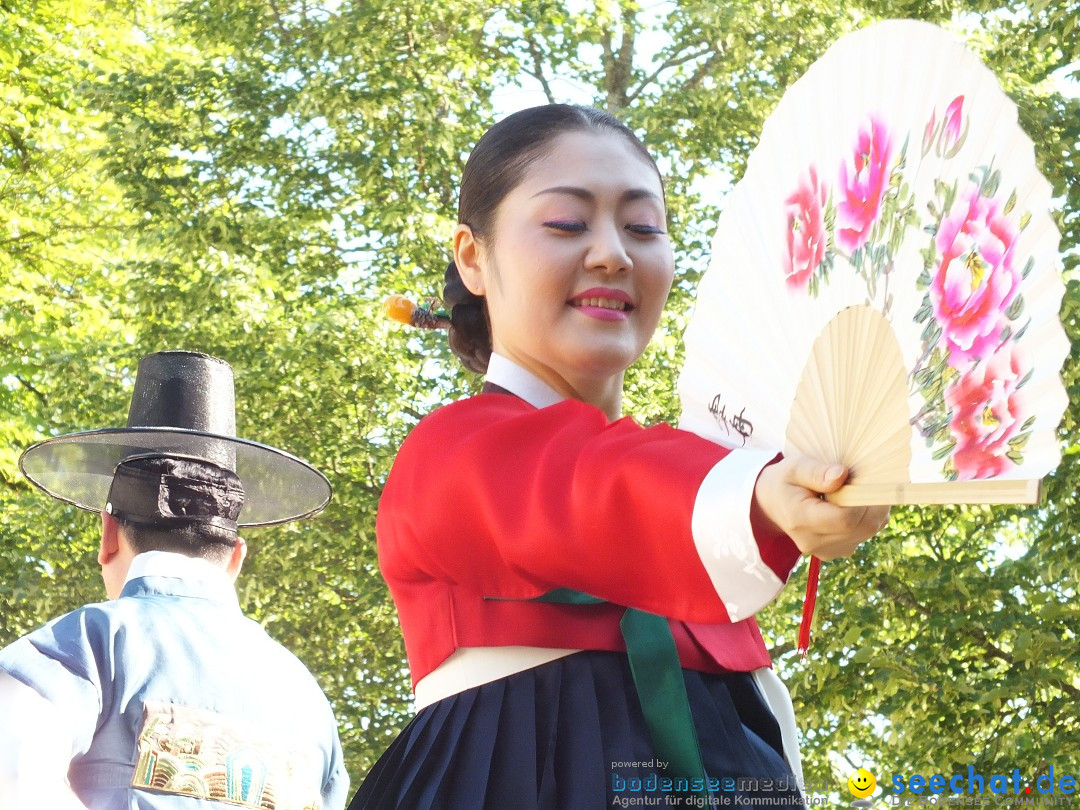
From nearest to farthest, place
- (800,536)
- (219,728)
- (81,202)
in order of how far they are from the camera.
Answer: (800,536) < (219,728) < (81,202)

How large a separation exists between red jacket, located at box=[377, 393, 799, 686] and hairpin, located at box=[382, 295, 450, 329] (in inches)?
16.7

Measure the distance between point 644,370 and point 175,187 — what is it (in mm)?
3125

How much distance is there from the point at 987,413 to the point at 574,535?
0.37 m

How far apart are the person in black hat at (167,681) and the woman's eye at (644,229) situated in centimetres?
131

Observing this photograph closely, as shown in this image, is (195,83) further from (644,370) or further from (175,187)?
(644,370)

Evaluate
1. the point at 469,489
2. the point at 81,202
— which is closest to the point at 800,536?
the point at 469,489

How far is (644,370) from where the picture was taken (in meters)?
7.68

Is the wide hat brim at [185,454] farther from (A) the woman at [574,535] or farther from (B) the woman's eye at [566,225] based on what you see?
(B) the woman's eye at [566,225]

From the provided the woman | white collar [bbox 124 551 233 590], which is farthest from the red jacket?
white collar [bbox 124 551 233 590]

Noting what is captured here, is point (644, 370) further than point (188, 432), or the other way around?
point (644, 370)

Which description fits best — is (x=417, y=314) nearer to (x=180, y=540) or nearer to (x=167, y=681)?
(x=167, y=681)

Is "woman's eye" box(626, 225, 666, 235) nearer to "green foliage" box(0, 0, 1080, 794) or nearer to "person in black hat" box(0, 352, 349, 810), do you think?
"person in black hat" box(0, 352, 349, 810)

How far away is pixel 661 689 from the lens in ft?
4.58
